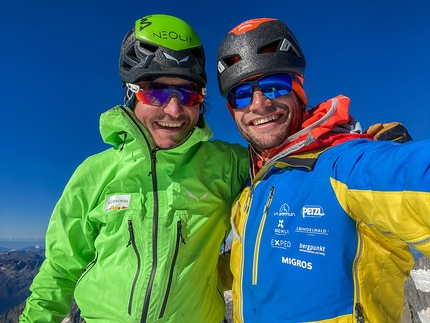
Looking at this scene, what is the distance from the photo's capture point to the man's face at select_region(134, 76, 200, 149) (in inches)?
157

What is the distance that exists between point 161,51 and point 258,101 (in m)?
1.56

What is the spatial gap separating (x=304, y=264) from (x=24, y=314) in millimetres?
3866

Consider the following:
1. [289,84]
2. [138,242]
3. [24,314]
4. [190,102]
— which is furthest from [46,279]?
[289,84]

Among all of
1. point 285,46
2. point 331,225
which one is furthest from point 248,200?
point 285,46

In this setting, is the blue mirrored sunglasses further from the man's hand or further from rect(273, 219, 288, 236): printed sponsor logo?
rect(273, 219, 288, 236): printed sponsor logo

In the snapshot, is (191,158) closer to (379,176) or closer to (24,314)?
(379,176)

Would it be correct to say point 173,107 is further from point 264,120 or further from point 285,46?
point 285,46

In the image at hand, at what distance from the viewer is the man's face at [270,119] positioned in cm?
375

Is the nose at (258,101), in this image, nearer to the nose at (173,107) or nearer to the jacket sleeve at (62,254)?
the nose at (173,107)

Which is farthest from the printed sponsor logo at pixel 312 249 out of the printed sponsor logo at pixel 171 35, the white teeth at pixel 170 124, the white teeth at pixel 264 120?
the printed sponsor logo at pixel 171 35

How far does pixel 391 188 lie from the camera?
1.79 metres

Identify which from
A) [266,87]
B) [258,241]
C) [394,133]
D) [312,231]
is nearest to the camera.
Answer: [312,231]

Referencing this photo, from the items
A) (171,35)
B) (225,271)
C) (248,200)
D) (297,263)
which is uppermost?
(171,35)

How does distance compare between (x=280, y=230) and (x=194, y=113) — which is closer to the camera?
(x=280, y=230)
